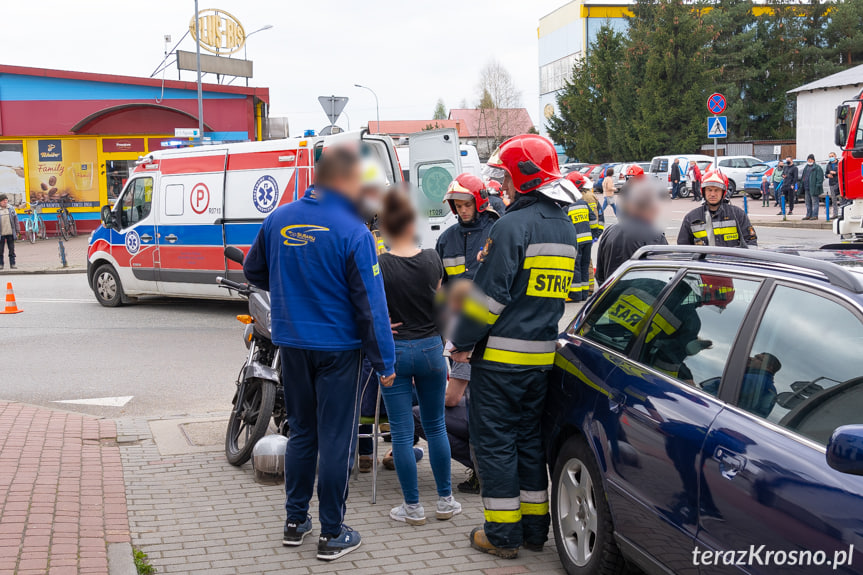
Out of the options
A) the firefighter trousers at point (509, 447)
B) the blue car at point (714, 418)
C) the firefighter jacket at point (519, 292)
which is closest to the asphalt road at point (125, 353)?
the firefighter trousers at point (509, 447)

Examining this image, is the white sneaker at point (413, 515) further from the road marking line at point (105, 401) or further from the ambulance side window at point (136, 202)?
the ambulance side window at point (136, 202)

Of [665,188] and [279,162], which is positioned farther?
[279,162]

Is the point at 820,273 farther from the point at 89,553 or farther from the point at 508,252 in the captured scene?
the point at 89,553

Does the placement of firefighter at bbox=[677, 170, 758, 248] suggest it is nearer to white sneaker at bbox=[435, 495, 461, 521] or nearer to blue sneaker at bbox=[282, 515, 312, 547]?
white sneaker at bbox=[435, 495, 461, 521]

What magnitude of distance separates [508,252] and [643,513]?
135 centimetres

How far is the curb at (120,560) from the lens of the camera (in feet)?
13.6

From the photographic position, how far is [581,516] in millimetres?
4047

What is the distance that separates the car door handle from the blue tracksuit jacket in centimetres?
179

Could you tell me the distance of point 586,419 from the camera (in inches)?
155

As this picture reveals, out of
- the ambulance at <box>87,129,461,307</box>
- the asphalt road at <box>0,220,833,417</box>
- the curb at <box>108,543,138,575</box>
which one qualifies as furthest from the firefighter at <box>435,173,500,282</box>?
the ambulance at <box>87,129,461,307</box>

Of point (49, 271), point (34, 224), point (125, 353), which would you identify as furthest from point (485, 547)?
point (34, 224)

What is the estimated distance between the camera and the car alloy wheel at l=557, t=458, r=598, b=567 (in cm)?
394

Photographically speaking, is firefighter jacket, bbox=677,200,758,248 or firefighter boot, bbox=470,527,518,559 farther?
firefighter jacket, bbox=677,200,758,248

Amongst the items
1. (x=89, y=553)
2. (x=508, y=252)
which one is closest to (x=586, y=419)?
(x=508, y=252)
